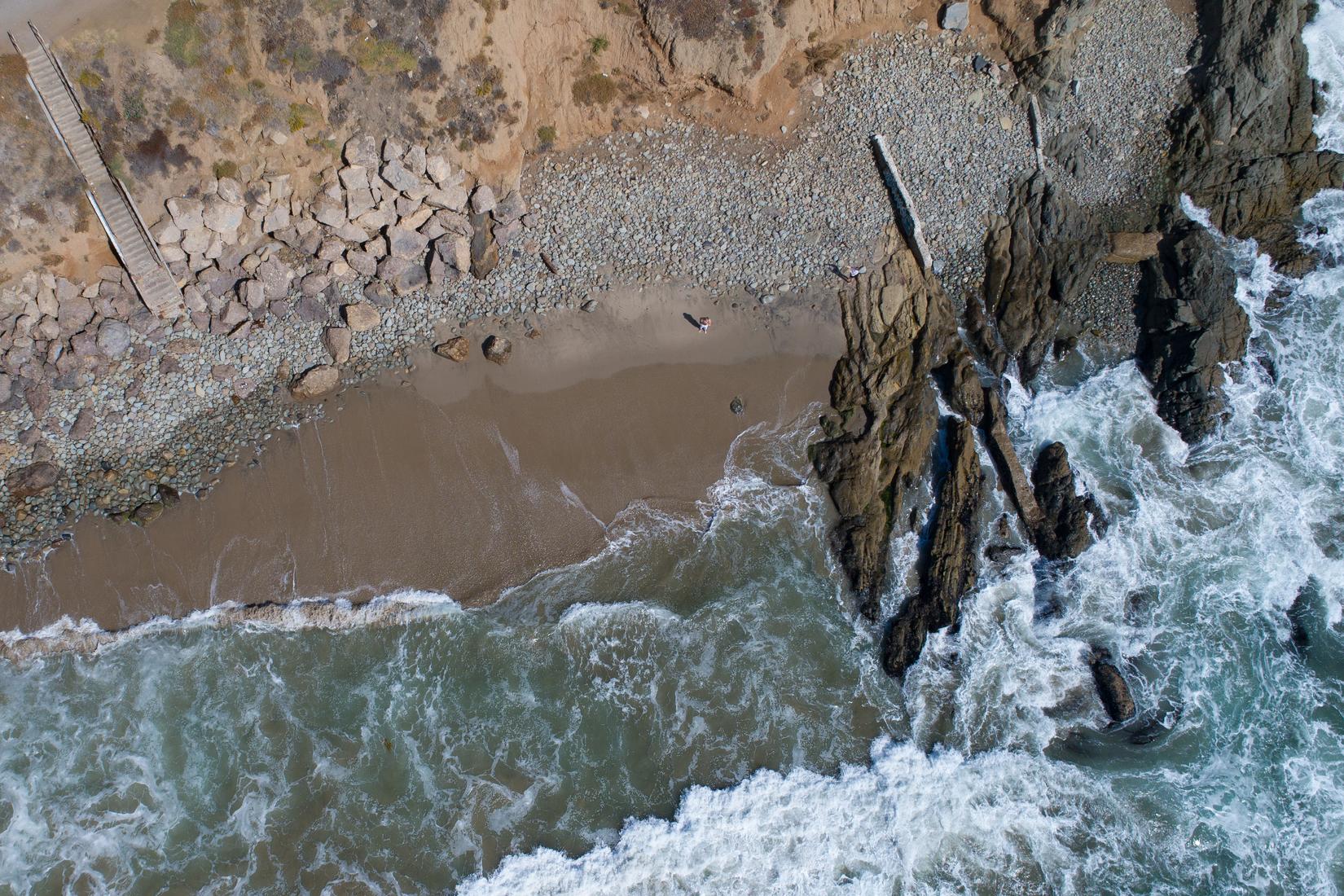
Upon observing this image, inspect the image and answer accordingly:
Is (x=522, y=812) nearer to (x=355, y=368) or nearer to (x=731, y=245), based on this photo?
(x=355, y=368)

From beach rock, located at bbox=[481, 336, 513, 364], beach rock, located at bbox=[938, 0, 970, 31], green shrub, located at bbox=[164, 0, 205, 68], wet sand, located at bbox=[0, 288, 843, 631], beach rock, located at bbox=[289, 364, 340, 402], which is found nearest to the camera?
green shrub, located at bbox=[164, 0, 205, 68]

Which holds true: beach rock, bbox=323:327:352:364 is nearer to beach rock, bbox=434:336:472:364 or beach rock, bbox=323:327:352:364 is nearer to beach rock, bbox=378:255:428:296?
beach rock, bbox=378:255:428:296

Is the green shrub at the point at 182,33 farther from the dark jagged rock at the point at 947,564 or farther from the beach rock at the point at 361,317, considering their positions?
the dark jagged rock at the point at 947,564

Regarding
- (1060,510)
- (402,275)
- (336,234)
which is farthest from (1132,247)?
(336,234)

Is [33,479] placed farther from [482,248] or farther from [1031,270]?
[1031,270]

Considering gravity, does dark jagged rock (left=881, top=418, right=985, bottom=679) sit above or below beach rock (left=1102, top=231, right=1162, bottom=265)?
below

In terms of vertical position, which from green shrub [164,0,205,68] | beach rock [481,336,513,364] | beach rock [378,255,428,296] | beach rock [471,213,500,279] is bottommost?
beach rock [481,336,513,364]

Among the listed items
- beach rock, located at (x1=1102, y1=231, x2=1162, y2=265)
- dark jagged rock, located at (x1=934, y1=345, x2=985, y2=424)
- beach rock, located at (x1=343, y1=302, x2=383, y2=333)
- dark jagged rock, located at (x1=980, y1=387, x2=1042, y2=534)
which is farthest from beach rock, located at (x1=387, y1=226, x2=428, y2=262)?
beach rock, located at (x1=1102, y1=231, x2=1162, y2=265)

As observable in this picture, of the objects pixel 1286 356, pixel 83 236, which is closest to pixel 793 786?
pixel 1286 356
